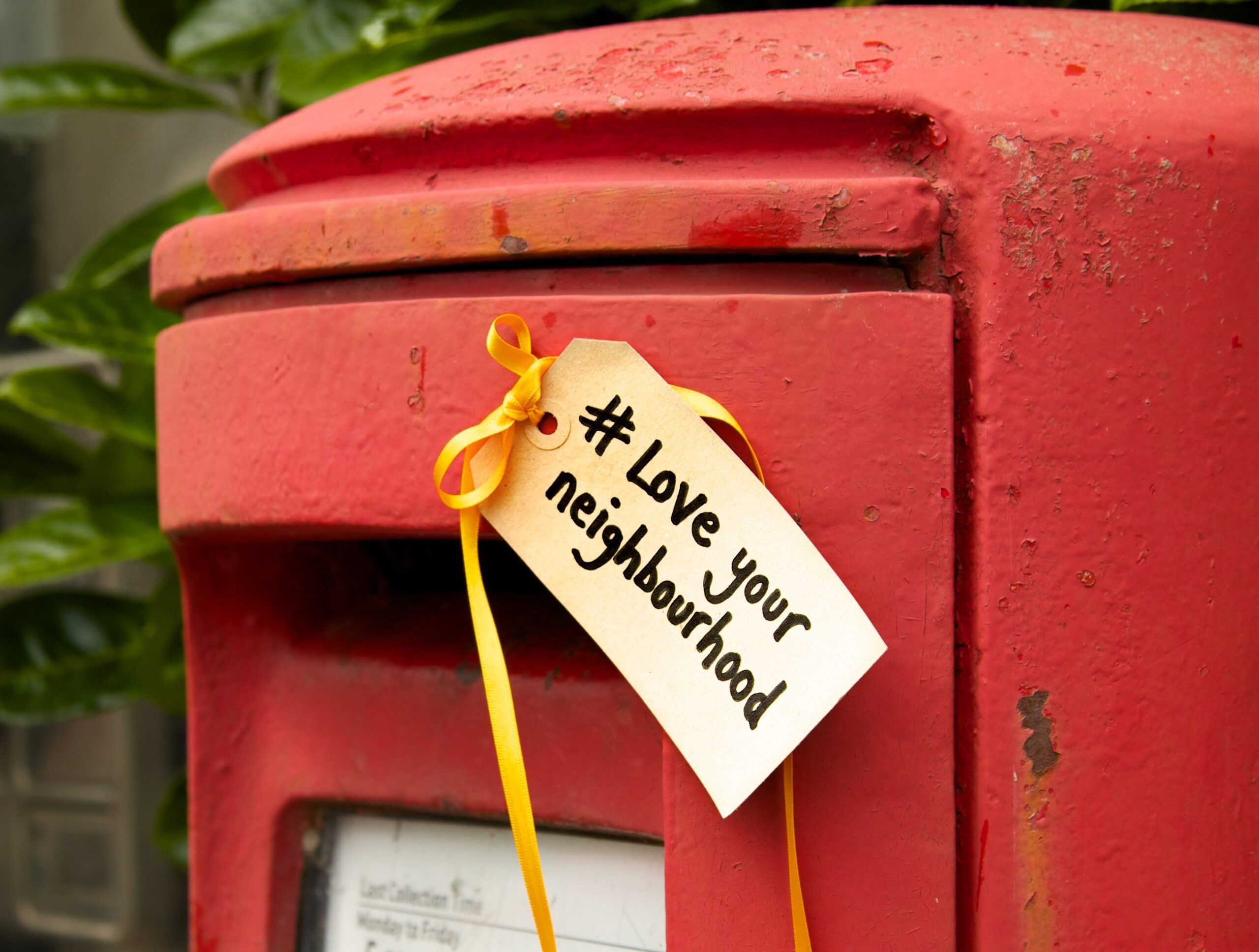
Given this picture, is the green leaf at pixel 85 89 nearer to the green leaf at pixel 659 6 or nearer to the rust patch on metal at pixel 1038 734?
the green leaf at pixel 659 6

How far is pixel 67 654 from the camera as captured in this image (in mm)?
1604

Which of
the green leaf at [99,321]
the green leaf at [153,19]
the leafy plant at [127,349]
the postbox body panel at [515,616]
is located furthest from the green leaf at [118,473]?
the postbox body panel at [515,616]

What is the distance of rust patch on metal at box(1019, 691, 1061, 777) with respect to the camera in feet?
1.87

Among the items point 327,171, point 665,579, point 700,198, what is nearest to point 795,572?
point 665,579

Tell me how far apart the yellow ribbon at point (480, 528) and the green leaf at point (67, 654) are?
1087 mm

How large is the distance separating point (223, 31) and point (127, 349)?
0.45 meters

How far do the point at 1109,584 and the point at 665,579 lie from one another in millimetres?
226

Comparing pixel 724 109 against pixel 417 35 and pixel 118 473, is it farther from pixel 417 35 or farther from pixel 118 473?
pixel 118 473

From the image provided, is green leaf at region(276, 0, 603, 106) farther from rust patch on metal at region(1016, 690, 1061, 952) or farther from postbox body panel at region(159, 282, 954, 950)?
rust patch on metal at region(1016, 690, 1061, 952)

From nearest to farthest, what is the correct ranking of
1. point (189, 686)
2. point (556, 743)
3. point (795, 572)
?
1. point (795, 572)
2. point (556, 743)
3. point (189, 686)

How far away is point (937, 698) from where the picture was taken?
1.88 ft

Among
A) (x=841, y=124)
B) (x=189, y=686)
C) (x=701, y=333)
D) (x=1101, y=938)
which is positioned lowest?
(x=1101, y=938)

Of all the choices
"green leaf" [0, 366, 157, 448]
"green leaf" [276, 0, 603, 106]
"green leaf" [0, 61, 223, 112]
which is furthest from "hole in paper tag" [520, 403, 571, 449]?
"green leaf" [0, 61, 223, 112]

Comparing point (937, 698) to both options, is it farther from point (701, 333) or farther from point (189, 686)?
point (189, 686)
